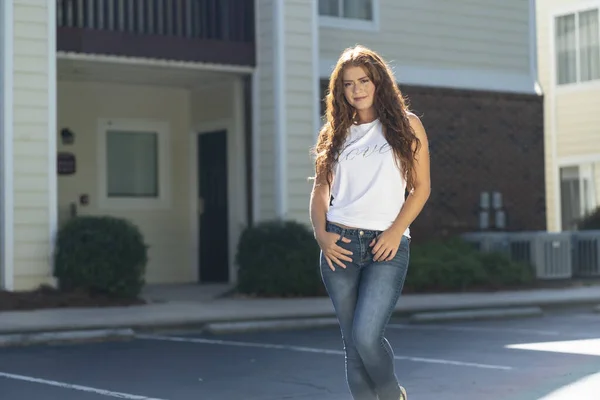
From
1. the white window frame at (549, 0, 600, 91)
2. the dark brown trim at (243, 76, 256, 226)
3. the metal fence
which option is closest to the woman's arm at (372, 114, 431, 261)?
the dark brown trim at (243, 76, 256, 226)

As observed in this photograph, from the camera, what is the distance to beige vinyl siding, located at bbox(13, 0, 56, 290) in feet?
47.6

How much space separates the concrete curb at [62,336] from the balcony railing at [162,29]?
489cm

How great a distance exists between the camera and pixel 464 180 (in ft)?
62.9

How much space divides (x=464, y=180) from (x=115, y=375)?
11.1m

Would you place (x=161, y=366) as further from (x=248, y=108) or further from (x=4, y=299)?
(x=248, y=108)

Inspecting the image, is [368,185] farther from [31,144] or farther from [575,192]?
[575,192]

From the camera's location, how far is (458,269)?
56.5 ft

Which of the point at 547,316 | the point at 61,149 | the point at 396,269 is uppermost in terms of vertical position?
the point at 61,149

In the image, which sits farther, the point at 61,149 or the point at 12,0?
the point at 61,149

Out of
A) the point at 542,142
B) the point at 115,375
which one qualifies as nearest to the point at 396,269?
the point at 115,375

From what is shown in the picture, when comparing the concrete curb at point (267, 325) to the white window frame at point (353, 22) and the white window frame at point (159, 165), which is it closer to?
the white window frame at point (159, 165)

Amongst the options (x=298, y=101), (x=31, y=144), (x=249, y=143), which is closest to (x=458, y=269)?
(x=298, y=101)

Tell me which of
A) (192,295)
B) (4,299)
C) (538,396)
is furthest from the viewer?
(192,295)

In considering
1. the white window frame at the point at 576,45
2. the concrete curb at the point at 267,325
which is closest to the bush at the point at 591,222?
the white window frame at the point at 576,45
